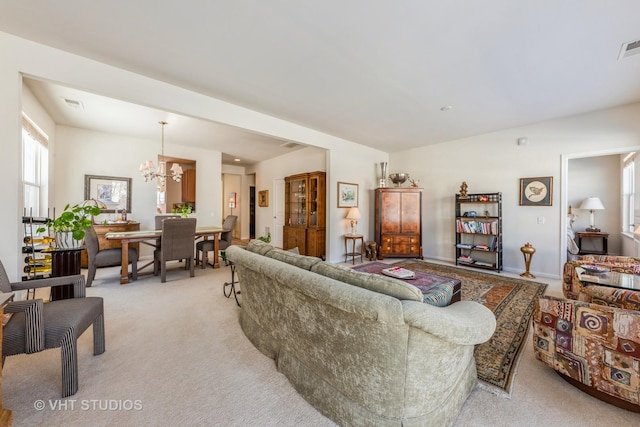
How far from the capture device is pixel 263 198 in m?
7.71

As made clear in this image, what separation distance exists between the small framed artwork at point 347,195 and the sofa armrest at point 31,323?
4544 mm

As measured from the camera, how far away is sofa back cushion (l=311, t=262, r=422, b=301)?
1.18m

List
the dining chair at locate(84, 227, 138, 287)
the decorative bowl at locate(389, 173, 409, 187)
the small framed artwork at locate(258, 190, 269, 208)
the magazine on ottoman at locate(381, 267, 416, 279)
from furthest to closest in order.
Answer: the small framed artwork at locate(258, 190, 269, 208), the decorative bowl at locate(389, 173, 409, 187), the dining chair at locate(84, 227, 138, 287), the magazine on ottoman at locate(381, 267, 416, 279)

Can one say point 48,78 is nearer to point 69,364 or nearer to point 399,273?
point 69,364

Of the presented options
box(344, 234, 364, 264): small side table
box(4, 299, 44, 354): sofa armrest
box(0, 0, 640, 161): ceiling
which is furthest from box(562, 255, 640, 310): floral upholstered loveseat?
box(4, 299, 44, 354): sofa armrest

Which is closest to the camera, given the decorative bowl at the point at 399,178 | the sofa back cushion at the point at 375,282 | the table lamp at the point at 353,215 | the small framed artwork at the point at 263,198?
the sofa back cushion at the point at 375,282

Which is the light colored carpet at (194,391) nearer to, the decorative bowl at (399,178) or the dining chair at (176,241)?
the dining chair at (176,241)

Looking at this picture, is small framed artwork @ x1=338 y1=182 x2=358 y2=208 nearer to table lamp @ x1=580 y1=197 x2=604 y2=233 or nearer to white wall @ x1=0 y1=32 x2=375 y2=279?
white wall @ x1=0 y1=32 x2=375 y2=279

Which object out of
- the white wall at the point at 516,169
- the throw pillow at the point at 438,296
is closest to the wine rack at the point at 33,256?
the throw pillow at the point at 438,296

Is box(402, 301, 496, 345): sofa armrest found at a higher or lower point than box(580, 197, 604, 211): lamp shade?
lower

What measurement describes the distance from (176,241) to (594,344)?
4640mm

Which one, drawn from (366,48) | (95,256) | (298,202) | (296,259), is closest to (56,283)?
(296,259)

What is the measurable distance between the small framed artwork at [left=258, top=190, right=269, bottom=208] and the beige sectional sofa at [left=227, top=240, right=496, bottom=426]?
6.05 metres

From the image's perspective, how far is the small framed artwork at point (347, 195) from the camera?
212 inches
